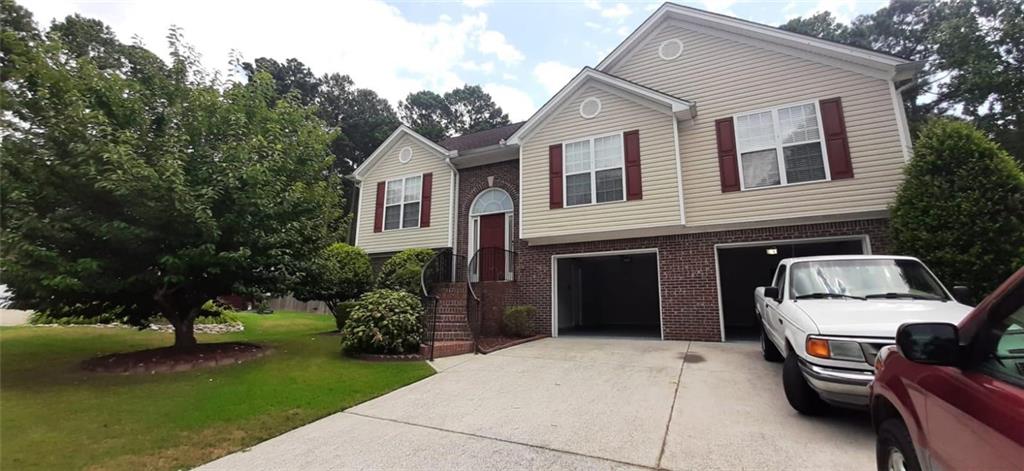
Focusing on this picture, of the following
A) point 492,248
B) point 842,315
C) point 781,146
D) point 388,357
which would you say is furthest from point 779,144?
point 388,357

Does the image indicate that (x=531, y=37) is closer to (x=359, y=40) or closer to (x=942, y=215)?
(x=359, y=40)

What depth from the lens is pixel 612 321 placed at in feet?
49.8

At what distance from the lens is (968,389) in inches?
58.6

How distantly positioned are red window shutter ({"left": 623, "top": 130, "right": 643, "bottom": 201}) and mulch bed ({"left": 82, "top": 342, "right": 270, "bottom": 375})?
873cm

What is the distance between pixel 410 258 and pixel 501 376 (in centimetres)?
629

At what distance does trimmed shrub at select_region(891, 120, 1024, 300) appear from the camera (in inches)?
245

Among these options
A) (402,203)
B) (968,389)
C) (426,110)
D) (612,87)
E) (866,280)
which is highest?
(426,110)

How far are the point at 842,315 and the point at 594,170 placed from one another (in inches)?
280

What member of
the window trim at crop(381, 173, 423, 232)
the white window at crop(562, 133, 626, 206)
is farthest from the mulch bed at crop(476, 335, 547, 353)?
the window trim at crop(381, 173, 423, 232)

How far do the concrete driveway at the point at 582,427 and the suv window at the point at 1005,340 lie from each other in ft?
6.97

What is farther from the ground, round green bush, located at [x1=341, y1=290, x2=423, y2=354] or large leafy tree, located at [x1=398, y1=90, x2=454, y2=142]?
large leafy tree, located at [x1=398, y1=90, x2=454, y2=142]

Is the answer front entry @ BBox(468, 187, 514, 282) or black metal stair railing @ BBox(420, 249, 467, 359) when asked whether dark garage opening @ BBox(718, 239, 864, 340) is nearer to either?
front entry @ BBox(468, 187, 514, 282)

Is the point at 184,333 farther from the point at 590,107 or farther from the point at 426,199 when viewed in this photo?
the point at 590,107

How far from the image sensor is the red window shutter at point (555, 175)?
1070cm
